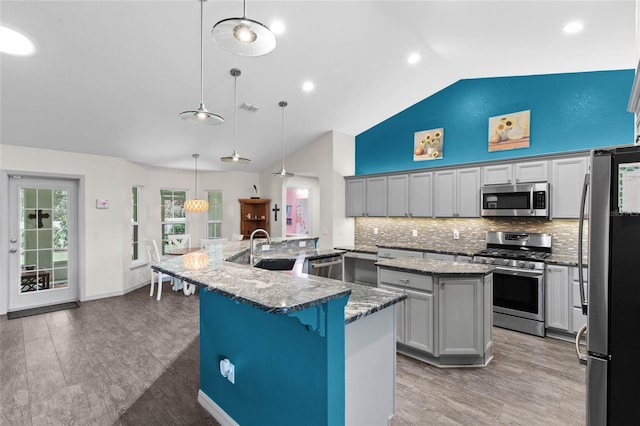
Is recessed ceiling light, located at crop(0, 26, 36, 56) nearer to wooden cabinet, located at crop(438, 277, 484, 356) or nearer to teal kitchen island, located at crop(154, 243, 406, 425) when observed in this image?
teal kitchen island, located at crop(154, 243, 406, 425)

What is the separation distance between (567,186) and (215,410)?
4.39 metres

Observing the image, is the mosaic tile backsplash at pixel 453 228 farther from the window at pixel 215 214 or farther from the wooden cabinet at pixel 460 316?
the window at pixel 215 214

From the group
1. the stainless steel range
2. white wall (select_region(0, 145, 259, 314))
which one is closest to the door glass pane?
white wall (select_region(0, 145, 259, 314))

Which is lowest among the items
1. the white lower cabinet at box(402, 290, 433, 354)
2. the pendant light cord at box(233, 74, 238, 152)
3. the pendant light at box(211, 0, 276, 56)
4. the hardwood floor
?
the hardwood floor

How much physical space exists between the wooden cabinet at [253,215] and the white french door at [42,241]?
314 centimetres

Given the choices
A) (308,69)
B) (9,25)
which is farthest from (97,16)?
(308,69)

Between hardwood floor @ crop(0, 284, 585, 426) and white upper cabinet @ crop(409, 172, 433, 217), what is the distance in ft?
6.46

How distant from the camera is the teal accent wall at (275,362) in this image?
4.63 feet

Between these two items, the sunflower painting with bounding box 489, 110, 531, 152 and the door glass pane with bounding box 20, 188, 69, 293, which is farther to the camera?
the door glass pane with bounding box 20, 188, 69, 293

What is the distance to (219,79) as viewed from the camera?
3.85 m

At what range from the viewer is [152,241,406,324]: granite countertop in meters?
1.25

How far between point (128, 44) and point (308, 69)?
1.98 m

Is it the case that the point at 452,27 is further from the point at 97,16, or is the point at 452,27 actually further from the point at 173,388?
the point at 173,388

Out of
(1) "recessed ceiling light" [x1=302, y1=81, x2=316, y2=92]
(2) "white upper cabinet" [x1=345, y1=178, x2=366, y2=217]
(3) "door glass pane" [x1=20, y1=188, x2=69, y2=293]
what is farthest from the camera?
(2) "white upper cabinet" [x1=345, y1=178, x2=366, y2=217]
